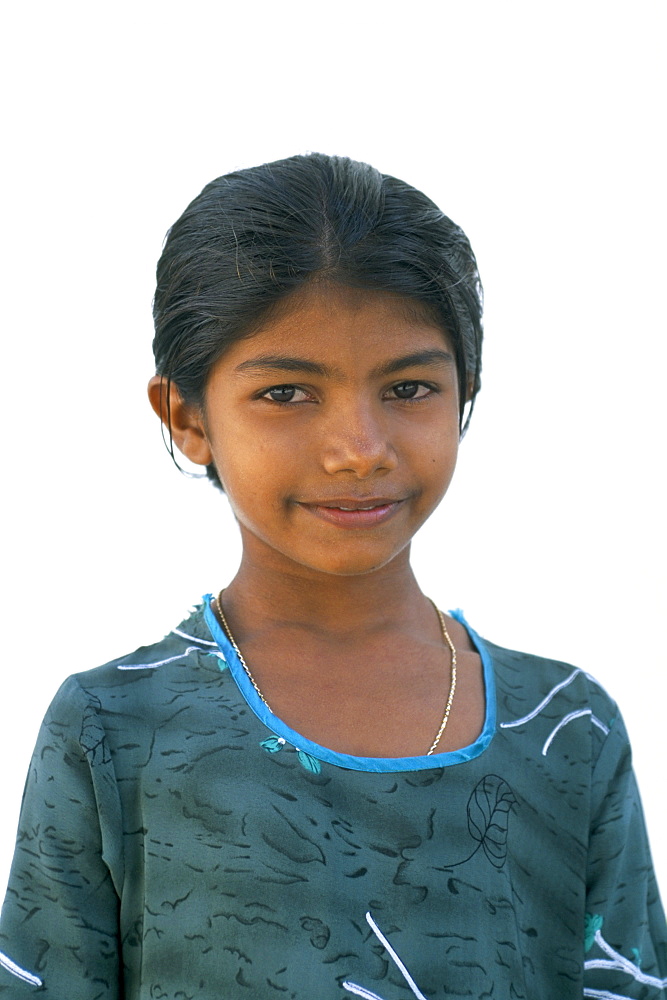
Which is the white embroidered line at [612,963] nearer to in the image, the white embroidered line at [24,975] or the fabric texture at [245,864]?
the fabric texture at [245,864]

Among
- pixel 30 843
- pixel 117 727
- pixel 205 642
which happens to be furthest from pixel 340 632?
pixel 30 843

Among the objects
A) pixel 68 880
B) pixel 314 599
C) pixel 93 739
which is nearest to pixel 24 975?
pixel 68 880

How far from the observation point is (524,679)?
1.31 metres

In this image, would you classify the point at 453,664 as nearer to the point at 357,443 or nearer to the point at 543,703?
the point at 543,703

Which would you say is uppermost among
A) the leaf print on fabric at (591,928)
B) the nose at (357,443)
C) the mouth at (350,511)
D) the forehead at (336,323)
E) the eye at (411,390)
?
the forehead at (336,323)

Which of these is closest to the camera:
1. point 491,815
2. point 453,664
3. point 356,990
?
point 356,990

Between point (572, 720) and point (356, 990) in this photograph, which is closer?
point (356, 990)

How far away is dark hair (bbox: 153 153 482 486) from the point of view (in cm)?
112

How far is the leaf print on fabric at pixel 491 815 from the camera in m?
1.15

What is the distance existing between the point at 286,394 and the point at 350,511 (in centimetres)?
13

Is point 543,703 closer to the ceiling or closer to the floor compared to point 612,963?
closer to the ceiling

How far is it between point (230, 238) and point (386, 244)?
156 mm

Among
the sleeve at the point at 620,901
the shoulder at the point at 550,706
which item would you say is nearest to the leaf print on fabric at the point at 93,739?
the shoulder at the point at 550,706

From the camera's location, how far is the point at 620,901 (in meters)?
1.23
